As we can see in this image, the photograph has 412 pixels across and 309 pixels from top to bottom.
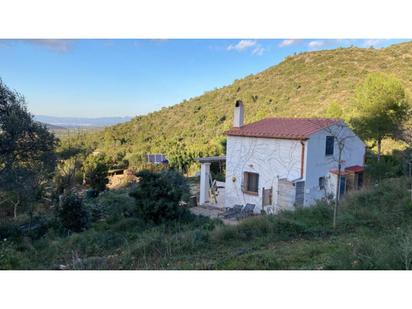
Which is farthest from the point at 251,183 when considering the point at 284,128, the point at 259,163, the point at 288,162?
the point at 284,128

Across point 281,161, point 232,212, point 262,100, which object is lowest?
point 232,212

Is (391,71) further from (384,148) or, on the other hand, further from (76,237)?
(76,237)

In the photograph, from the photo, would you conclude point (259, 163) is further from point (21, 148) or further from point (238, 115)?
point (21, 148)

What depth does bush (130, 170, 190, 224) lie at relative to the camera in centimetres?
756

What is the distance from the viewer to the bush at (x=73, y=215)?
7.29m

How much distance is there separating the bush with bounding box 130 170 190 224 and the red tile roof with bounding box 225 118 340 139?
10.1ft

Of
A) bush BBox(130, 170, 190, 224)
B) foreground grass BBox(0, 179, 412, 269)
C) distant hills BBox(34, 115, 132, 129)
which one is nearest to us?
foreground grass BBox(0, 179, 412, 269)

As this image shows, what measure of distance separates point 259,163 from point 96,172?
6.26 metres

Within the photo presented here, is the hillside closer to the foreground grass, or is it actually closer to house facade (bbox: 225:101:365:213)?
house facade (bbox: 225:101:365:213)

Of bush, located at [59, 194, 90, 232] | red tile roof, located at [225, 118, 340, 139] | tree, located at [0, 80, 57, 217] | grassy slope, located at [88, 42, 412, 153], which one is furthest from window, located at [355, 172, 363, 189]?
tree, located at [0, 80, 57, 217]

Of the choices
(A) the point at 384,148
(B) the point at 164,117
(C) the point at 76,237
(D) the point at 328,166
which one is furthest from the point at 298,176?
(B) the point at 164,117

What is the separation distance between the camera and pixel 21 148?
672cm

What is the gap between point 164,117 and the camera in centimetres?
1714
